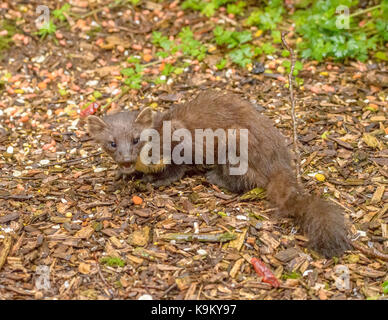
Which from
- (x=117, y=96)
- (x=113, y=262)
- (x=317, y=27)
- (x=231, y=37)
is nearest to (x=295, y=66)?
(x=317, y=27)

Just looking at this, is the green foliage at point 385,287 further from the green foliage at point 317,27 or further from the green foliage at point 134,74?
the green foliage at point 134,74

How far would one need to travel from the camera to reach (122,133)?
21.4 feet

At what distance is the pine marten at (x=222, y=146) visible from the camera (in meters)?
6.20

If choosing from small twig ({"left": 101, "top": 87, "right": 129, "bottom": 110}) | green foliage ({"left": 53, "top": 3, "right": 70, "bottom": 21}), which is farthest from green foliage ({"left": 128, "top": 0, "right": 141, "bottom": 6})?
small twig ({"left": 101, "top": 87, "right": 129, "bottom": 110})

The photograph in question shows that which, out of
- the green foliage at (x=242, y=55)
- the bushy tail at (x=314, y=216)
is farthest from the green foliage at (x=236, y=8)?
the bushy tail at (x=314, y=216)

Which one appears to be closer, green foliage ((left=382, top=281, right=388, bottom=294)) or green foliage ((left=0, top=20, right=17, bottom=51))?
green foliage ((left=382, top=281, right=388, bottom=294))

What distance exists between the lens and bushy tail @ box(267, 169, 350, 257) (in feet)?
17.8

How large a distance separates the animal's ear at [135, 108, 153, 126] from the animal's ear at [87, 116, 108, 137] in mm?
419

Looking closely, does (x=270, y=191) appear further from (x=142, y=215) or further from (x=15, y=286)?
(x=15, y=286)

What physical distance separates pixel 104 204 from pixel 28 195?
3.05ft

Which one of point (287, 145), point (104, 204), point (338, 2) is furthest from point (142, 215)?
point (338, 2)

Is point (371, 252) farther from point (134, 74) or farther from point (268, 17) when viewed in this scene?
point (268, 17)

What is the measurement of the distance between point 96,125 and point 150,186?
1.01m

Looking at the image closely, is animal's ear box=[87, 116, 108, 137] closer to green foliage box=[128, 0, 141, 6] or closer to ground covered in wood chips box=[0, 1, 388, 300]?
ground covered in wood chips box=[0, 1, 388, 300]
